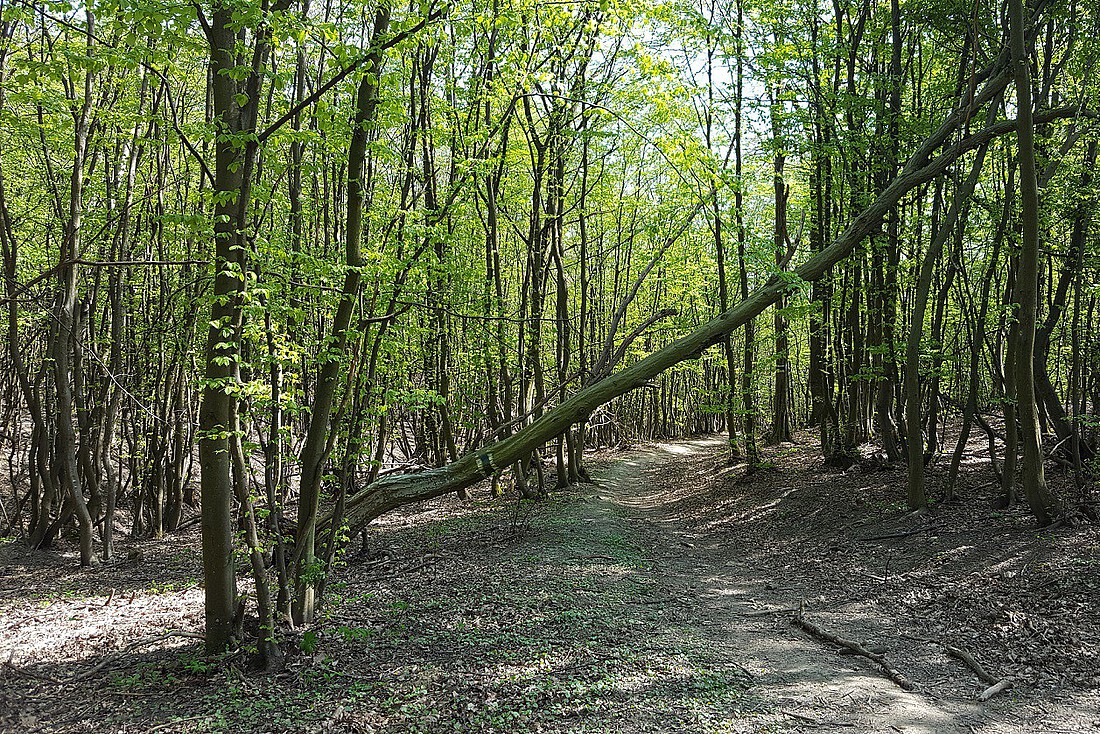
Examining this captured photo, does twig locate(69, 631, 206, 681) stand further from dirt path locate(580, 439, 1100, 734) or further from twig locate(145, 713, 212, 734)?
dirt path locate(580, 439, 1100, 734)

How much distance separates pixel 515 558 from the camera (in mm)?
9000

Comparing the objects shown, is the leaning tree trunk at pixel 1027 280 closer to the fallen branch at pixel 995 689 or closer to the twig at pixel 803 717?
the fallen branch at pixel 995 689

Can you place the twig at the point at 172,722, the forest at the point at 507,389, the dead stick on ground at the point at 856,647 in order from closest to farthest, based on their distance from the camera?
Answer: the twig at the point at 172,722
the forest at the point at 507,389
the dead stick on ground at the point at 856,647

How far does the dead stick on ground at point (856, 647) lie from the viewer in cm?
496

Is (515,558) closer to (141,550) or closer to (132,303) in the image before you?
(141,550)

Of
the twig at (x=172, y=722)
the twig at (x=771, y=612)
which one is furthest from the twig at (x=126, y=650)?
the twig at (x=771, y=612)

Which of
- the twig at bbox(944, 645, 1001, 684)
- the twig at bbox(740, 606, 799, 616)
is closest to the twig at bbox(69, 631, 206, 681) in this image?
the twig at bbox(740, 606, 799, 616)

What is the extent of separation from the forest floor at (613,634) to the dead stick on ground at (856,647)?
0.29 feet

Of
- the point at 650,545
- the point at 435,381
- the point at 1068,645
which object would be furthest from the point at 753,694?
the point at 435,381

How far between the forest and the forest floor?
43 mm

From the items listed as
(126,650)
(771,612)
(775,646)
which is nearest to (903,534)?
(771,612)

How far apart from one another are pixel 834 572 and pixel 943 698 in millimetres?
3435

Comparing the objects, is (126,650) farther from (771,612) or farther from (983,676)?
(983,676)

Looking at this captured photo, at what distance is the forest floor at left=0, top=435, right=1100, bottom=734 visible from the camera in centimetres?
450
